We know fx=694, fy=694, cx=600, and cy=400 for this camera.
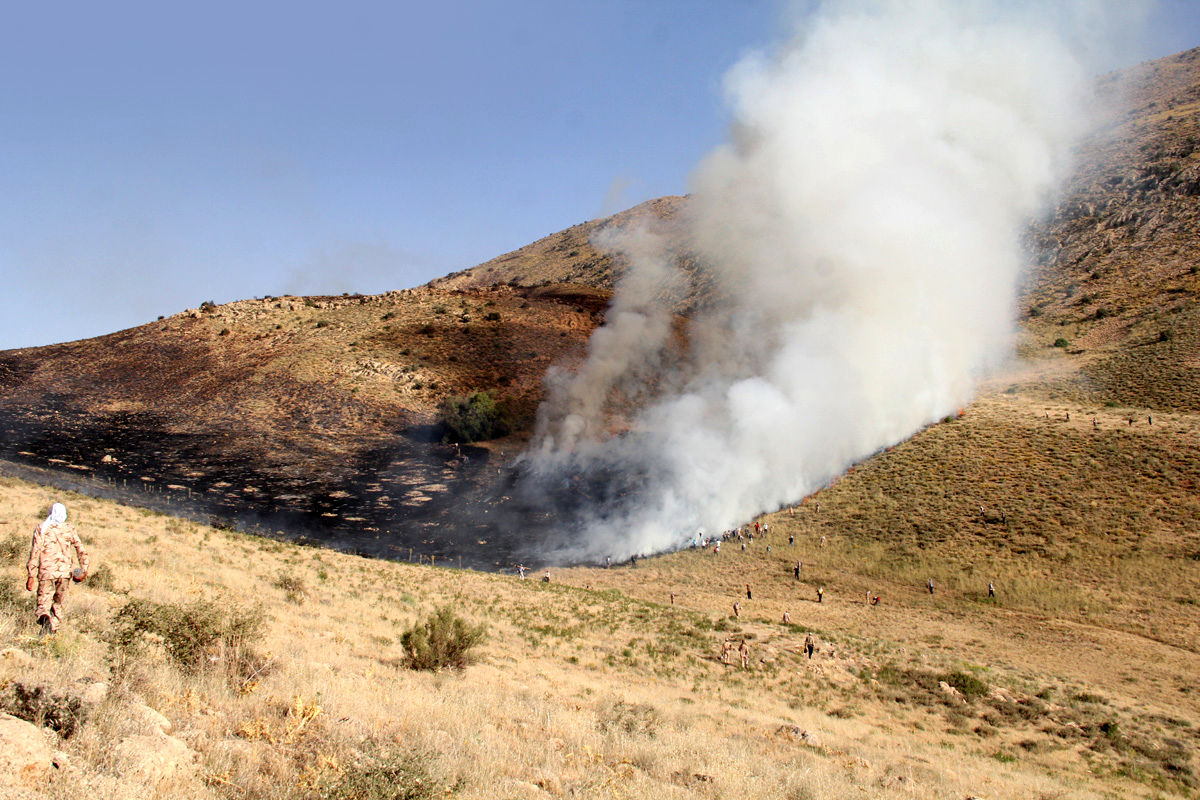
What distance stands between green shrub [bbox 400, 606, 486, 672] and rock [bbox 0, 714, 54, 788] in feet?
30.2

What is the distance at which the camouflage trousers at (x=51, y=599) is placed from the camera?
8.67 meters

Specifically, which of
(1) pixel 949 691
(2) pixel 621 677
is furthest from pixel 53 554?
(1) pixel 949 691

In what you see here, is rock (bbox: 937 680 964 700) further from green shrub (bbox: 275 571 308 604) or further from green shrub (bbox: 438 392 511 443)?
green shrub (bbox: 438 392 511 443)

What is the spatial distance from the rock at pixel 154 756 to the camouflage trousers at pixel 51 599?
3.69 meters

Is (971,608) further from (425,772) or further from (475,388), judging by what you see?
(475,388)

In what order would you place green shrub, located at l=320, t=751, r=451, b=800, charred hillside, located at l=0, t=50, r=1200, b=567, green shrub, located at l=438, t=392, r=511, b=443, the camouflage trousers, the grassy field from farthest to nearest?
1. green shrub, located at l=438, t=392, r=511, b=443
2. charred hillside, located at l=0, t=50, r=1200, b=567
3. the camouflage trousers
4. the grassy field
5. green shrub, located at l=320, t=751, r=451, b=800

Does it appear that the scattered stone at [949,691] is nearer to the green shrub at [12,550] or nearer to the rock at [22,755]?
the rock at [22,755]

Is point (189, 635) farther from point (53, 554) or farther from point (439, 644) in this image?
point (439, 644)

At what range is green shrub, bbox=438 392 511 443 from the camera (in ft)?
185

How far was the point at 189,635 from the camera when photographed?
9.71 metres

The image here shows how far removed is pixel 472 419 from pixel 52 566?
158ft

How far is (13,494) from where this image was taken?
87.1 feet

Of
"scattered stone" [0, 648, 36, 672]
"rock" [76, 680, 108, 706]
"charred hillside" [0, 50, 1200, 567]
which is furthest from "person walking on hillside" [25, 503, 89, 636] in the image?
"charred hillside" [0, 50, 1200, 567]

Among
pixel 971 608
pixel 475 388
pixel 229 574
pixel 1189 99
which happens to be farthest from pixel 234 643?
pixel 1189 99
